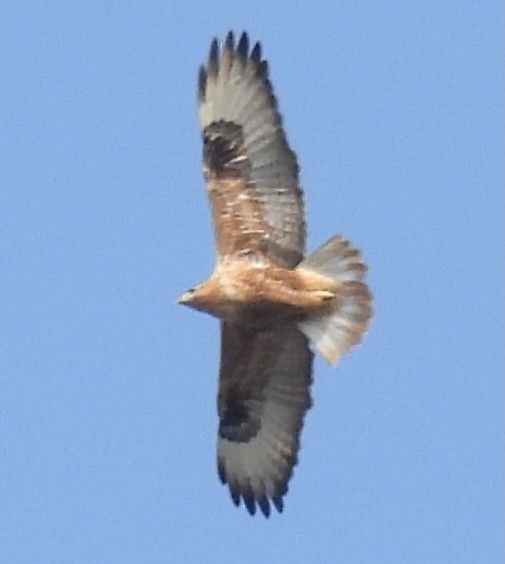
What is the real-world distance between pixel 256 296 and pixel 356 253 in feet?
1.94

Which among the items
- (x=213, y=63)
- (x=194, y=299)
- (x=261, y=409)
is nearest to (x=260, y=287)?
(x=194, y=299)

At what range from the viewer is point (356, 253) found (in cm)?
977

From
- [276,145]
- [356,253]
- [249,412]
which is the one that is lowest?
[249,412]

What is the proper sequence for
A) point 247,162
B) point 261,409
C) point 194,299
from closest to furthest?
1. point 194,299
2. point 247,162
3. point 261,409

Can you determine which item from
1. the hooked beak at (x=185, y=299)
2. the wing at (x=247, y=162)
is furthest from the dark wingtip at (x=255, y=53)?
the hooked beak at (x=185, y=299)

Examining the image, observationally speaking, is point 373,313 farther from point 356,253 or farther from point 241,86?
point 241,86

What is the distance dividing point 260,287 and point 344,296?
464 millimetres

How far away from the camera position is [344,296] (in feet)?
32.2

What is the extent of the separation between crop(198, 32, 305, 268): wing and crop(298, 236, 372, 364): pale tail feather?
295 mm

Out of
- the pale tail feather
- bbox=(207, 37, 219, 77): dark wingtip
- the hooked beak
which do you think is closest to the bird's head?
the hooked beak

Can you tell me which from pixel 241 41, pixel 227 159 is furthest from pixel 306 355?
pixel 241 41

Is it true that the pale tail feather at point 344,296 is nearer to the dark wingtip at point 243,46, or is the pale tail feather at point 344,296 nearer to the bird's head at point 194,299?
the bird's head at point 194,299

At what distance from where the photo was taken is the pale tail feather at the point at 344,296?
9.78 metres

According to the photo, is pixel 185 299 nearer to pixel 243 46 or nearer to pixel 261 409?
pixel 261 409
